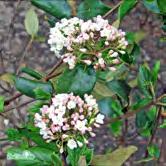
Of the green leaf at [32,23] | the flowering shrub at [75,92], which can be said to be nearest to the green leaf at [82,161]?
the flowering shrub at [75,92]

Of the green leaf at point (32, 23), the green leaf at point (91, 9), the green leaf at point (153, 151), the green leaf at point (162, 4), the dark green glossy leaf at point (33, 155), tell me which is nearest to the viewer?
the dark green glossy leaf at point (33, 155)

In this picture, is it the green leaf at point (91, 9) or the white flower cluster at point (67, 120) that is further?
the green leaf at point (91, 9)

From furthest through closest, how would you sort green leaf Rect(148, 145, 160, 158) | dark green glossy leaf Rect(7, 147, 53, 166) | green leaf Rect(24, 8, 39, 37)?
green leaf Rect(24, 8, 39, 37) < green leaf Rect(148, 145, 160, 158) < dark green glossy leaf Rect(7, 147, 53, 166)

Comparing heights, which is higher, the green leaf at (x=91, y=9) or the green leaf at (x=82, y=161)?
the green leaf at (x=91, y=9)

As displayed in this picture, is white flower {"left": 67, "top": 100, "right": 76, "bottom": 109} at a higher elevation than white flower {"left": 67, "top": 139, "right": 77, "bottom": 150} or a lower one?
higher

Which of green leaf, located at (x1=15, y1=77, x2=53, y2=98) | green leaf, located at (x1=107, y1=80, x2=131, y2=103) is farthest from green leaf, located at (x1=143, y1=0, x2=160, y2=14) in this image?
green leaf, located at (x1=15, y1=77, x2=53, y2=98)

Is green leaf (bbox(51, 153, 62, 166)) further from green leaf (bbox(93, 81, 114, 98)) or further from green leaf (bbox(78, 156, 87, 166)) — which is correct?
green leaf (bbox(93, 81, 114, 98))

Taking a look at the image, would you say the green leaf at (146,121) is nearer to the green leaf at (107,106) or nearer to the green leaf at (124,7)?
the green leaf at (107,106)
